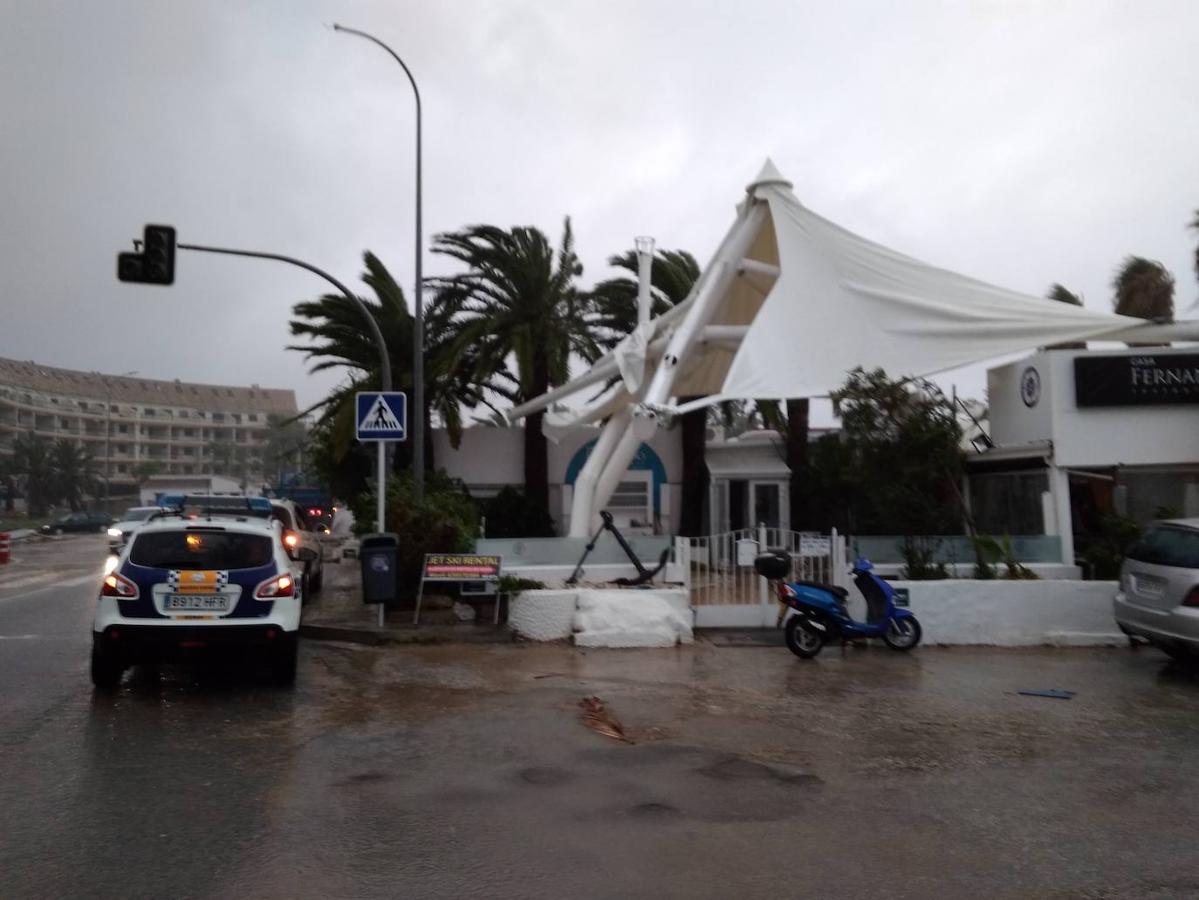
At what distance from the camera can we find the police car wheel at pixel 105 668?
8914 millimetres

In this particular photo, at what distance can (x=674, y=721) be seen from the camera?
27.7ft

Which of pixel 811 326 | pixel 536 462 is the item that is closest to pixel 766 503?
pixel 536 462

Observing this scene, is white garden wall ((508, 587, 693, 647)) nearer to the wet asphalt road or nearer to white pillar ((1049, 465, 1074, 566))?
the wet asphalt road

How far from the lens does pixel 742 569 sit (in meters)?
14.1

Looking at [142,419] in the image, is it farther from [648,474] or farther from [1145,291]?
[1145,291]

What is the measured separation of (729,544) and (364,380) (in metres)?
13.0

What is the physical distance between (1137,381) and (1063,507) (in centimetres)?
212

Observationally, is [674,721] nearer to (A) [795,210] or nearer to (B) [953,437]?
(B) [953,437]

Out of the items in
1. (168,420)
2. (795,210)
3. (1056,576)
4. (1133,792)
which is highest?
(168,420)

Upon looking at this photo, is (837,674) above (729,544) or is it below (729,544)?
below

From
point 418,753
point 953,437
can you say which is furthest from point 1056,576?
point 418,753

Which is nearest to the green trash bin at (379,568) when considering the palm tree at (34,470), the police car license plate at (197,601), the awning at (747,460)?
the police car license plate at (197,601)

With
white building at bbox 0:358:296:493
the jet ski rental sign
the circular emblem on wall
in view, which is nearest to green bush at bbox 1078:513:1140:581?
the jet ski rental sign

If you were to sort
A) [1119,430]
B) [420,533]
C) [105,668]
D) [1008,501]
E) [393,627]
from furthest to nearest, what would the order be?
[1008,501]
[420,533]
[1119,430]
[393,627]
[105,668]
